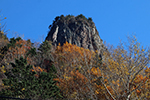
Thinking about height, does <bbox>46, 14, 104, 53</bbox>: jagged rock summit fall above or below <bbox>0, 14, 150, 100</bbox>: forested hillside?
above

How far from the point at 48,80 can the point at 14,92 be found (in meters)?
3.34

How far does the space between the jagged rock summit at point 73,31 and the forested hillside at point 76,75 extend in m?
21.9

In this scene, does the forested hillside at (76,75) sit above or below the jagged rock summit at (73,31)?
below

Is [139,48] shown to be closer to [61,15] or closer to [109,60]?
[109,60]

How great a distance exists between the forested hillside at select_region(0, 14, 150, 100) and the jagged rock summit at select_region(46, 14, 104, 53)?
71.8 feet

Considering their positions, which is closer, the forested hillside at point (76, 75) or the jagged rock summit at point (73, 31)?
the forested hillside at point (76, 75)

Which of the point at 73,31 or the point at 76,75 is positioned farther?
the point at 73,31

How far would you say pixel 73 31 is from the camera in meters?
50.4

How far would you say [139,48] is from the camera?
799cm

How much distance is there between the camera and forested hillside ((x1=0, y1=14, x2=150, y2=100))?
8164mm

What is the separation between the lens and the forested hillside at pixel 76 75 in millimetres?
8164

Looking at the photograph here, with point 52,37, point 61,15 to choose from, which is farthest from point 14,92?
point 61,15

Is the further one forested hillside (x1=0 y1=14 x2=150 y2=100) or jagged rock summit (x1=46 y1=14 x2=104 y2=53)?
jagged rock summit (x1=46 y1=14 x2=104 y2=53)

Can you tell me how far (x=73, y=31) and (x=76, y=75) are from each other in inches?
1370
